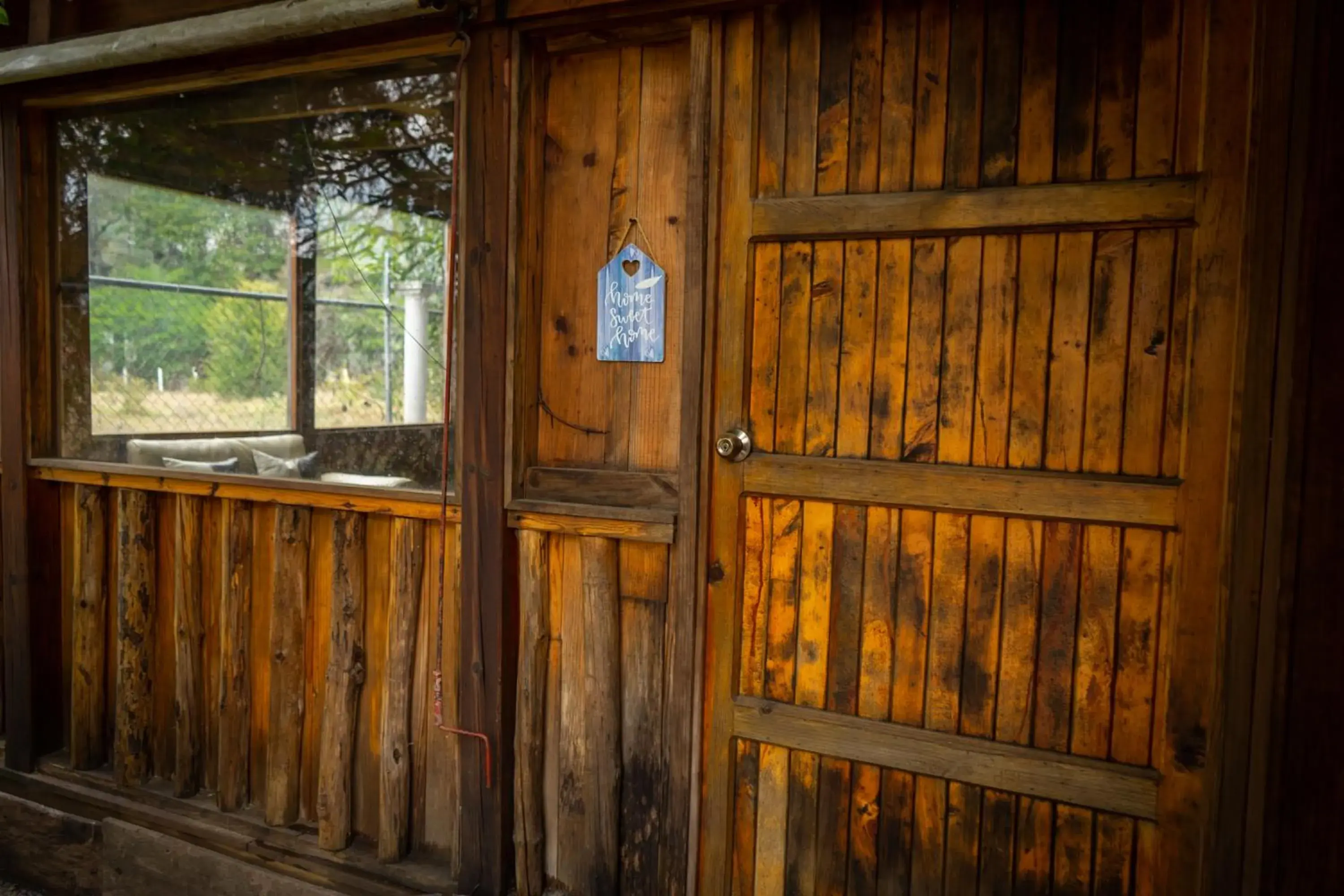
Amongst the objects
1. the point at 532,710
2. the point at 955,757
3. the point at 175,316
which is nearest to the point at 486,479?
the point at 532,710

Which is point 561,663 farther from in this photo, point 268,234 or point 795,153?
point 268,234

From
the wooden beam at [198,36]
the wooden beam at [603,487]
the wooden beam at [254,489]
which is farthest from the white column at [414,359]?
the wooden beam at [198,36]

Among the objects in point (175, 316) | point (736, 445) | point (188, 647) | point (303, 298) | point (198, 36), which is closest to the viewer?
point (736, 445)

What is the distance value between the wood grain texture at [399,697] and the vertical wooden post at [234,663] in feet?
2.23

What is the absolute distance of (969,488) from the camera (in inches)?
84.4

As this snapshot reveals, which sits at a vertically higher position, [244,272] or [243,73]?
[243,73]

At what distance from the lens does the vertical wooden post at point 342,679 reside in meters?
3.01

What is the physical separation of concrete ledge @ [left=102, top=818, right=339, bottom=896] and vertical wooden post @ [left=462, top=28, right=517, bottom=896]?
2.14 feet

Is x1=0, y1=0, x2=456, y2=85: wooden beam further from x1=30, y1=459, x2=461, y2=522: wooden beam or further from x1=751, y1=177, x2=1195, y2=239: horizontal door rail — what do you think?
x1=30, y1=459, x2=461, y2=522: wooden beam

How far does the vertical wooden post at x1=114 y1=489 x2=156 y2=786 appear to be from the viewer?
3447 millimetres

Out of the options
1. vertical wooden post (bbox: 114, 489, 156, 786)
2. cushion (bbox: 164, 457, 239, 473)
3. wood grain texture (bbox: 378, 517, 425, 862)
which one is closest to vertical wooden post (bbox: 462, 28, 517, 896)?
wood grain texture (bbox: 378, 517, 425, 862)

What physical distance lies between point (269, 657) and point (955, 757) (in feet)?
7.83

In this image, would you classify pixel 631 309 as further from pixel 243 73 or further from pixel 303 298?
pixel 303 298

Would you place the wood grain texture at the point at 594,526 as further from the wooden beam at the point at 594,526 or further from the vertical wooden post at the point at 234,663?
the vertical wooden post at the point at 234,663
